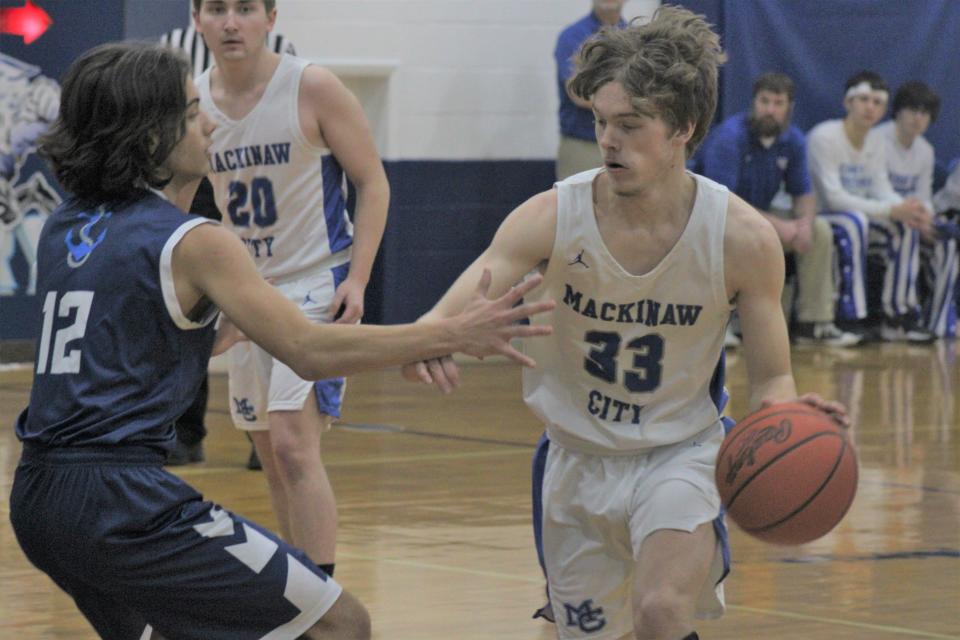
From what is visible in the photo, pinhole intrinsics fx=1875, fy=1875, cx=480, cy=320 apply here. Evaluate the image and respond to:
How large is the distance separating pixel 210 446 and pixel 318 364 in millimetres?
5008

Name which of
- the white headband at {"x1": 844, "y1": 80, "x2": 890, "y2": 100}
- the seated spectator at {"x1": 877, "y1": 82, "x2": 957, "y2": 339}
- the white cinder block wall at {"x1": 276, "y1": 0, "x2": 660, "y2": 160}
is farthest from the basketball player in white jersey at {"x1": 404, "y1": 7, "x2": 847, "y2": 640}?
the seated spectator at {"x1": 877, "y1": 82, "x2": 957, "y2": 339}

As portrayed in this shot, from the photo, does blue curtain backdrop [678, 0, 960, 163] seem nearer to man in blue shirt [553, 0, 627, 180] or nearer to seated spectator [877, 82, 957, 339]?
seated spectator [877, 82, 957, 339]

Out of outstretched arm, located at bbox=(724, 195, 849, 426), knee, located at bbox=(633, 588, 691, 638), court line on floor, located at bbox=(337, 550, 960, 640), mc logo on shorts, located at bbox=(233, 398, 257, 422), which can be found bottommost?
court line on floor, located at bbox=(337, 550, 960, 640)

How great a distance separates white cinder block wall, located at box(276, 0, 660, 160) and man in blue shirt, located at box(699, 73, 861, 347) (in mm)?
1168

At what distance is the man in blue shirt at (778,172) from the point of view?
12.1m

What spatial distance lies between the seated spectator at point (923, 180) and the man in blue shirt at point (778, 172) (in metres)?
1.01

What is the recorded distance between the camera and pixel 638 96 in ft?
12.8

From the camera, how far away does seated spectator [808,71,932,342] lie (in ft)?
41.9

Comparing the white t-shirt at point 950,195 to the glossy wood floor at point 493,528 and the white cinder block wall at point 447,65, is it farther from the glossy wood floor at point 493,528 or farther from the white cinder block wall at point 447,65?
the glossy wood floor at point 493,528

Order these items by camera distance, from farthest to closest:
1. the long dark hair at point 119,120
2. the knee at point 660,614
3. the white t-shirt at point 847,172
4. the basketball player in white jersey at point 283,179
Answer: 1. the white t-shirt at point 847,172
2. the basketball player in white jersey at point 283,179
3. the knee at point 660,614
4. the long dark hair at point 119,120

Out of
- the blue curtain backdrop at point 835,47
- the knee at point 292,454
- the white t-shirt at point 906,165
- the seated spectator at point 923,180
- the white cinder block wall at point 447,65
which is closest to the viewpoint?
the knee at point 292,454

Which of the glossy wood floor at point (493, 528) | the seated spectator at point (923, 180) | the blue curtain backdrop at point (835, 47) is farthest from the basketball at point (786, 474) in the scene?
the seated spectator at point (923, 180)

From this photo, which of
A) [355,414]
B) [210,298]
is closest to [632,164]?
[210,298]

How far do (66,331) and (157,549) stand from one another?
403 mm
